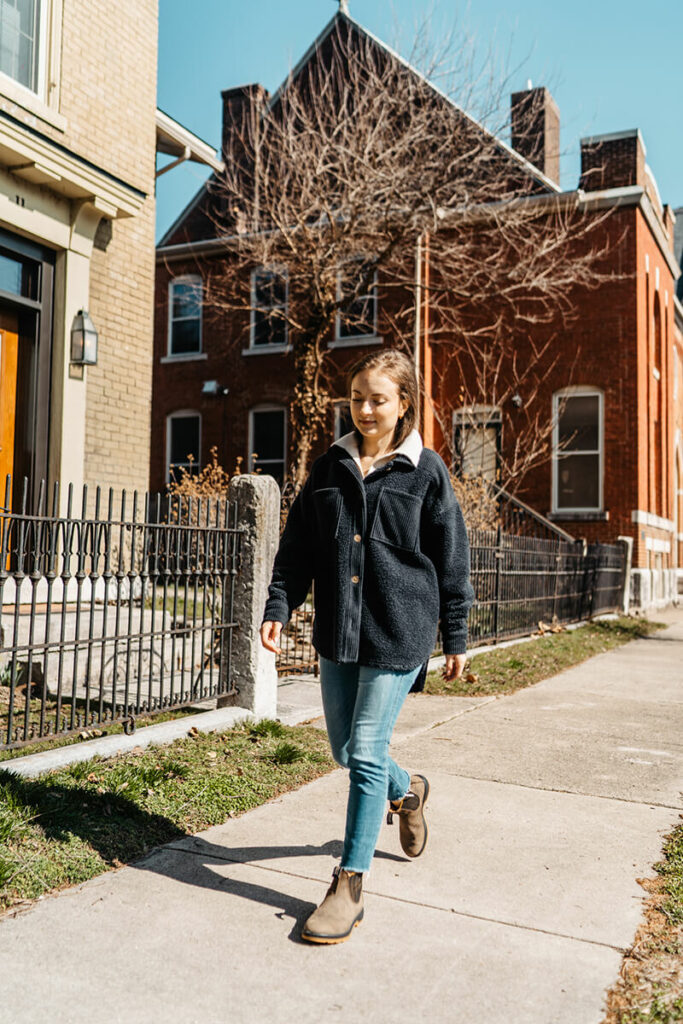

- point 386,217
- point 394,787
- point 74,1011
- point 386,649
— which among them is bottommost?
point 74,1011

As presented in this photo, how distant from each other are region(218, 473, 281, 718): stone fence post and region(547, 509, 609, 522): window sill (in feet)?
43.2

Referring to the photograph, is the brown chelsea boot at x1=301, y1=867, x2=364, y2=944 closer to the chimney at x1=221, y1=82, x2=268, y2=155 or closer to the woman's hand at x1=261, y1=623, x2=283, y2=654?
the woman's hand at x1=261, y1=623, x2=283, y2=654

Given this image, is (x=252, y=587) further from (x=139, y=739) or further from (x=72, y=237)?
(x=72, y=237)

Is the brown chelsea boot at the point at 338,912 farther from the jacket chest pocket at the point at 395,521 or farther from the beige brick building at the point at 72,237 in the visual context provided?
the beige brick building at the point at 72,237

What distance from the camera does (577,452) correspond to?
18531mm

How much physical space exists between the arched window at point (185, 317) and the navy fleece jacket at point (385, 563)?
19.1 meters

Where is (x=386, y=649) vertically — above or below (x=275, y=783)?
above

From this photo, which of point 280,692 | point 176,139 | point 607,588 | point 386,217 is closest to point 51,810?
point 280,692

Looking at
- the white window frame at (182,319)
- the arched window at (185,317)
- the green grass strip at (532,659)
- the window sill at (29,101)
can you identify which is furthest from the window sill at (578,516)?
the window sill at (29,101)

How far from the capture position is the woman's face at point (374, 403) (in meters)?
3.30

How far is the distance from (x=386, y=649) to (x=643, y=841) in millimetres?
1720

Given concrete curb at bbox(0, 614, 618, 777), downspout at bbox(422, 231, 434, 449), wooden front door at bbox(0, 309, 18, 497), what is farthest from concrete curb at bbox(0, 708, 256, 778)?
downspout at bbox(422, 231, 434, 449)

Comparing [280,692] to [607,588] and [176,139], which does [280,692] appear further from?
[607,588]

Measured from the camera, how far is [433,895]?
11.1 ft
